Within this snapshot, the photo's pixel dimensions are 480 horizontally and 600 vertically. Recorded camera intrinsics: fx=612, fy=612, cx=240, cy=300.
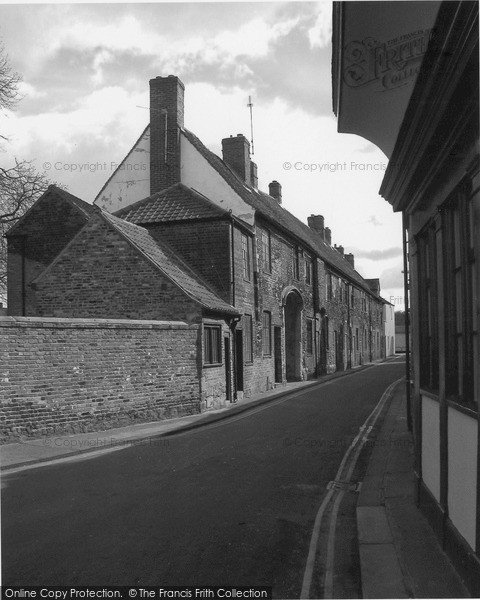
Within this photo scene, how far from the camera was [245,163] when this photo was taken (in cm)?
2772

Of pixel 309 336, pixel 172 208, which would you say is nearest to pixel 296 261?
pixel 309 336

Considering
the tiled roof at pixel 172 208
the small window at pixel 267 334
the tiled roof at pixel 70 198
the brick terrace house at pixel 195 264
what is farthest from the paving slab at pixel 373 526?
the tiled roof at pixel 70 198

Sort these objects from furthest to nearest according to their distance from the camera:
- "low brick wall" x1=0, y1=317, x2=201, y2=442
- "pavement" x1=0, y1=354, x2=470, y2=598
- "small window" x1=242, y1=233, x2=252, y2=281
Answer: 1. "small window" x1=242, y1=233, x2=252, y2=281
2. "low brick wall" x1=0, y1=317, x2=201, y2=442
3. "pavement" x1=0, y1=354, x2=470, y2=598

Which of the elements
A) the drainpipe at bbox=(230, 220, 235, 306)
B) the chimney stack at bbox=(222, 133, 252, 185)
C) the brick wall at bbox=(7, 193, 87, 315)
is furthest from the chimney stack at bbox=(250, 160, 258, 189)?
the brick wall at bbox=(7, 193, 87, 315)

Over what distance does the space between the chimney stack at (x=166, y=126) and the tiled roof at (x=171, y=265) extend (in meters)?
3.54

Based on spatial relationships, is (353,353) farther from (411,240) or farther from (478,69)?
(478,69)

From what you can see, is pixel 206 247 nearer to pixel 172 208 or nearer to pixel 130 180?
pixel 172 208

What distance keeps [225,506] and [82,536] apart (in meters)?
1.74

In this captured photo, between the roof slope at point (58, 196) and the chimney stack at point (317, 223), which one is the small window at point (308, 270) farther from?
the chimney stack at point (317, 223)

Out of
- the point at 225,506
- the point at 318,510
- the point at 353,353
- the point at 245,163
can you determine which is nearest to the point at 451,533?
the point at 318,510

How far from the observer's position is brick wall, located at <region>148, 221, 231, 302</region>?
2030 cm

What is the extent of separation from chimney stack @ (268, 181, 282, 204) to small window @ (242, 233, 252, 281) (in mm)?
16628

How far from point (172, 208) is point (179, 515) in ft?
Answer: 52.6

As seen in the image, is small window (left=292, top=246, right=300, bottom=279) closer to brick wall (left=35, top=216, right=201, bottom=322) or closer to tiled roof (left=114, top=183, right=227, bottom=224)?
tiled roof (left=114, top=183, right=227, bottom=224)
